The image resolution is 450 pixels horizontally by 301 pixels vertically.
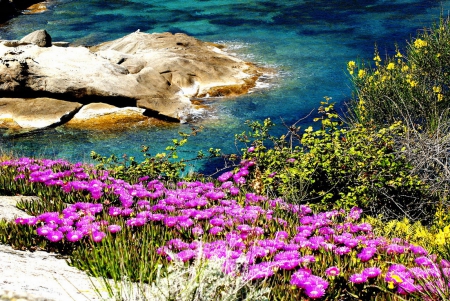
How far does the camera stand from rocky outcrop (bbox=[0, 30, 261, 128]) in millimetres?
15578

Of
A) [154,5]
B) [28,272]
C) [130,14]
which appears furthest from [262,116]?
[154,5]

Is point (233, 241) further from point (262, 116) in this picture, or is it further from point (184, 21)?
point (184, 21)

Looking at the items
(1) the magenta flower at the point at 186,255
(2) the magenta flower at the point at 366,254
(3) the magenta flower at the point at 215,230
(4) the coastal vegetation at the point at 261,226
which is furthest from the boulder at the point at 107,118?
(2) the magenta flower at the point at 366,254

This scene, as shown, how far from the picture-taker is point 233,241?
Answer: 155 inches

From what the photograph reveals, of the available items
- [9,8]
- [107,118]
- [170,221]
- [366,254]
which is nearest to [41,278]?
[170,221]

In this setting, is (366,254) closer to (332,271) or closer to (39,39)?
(332,271)

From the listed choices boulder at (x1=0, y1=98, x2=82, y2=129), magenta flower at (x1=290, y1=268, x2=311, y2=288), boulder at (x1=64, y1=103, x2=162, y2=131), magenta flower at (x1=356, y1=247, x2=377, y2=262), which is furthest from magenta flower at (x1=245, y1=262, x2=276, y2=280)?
boulder at (x1=0, y1=98, x2=82, y2=129)

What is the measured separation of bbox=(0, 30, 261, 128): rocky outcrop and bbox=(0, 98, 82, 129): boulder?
0.15 feet

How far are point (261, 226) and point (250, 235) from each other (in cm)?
45

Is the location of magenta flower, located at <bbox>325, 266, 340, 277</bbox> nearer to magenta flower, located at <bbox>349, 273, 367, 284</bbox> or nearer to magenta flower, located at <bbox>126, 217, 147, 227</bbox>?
magenta flower, located at <bbox>349, 273, 367, 284</bbox>

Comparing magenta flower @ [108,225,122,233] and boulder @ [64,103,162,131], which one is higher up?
magenta flower @ [108,225,122,233]

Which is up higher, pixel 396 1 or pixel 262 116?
pixel 396 1

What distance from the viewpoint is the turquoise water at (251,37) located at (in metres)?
13.9

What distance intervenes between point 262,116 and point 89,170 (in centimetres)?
898
